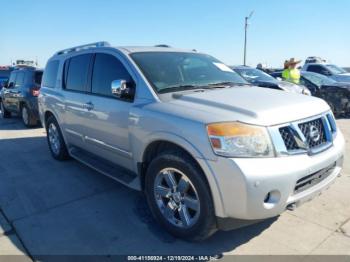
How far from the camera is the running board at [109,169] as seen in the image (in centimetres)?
359

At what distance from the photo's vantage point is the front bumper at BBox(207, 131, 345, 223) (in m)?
2.48

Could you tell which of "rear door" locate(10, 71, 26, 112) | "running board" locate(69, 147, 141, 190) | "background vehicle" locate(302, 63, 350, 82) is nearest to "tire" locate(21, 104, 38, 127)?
"rear door" locate(10, 71, 26, 112)

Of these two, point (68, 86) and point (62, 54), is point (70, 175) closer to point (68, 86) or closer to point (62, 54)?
point (68, 86)

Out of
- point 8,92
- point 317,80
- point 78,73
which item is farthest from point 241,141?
point 8,92

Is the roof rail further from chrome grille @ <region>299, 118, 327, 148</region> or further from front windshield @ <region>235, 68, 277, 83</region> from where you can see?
front windshield @ <region>235, 68, 277, 83</region>

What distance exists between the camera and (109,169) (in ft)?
13.2

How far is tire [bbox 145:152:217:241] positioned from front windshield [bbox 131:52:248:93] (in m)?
0.83

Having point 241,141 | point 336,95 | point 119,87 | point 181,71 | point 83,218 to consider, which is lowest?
point 83,218

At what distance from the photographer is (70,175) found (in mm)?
5012

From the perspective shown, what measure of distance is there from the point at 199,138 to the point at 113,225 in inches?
57.6

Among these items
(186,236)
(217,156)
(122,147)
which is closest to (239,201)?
(217,156)

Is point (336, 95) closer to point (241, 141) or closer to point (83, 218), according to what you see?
point (241, 141)

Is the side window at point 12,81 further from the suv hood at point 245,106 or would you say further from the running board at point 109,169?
the suv hood at point 245,106

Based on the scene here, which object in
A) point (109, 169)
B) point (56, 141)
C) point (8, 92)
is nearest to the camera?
point (109, 169)
